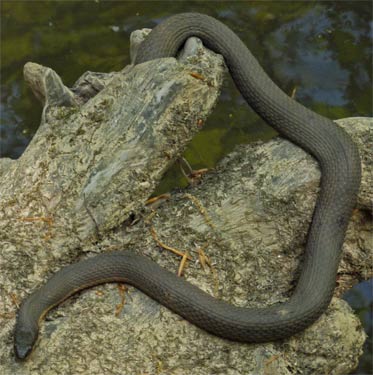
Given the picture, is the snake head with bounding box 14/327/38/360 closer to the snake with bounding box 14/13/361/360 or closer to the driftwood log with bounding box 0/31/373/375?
the snake with bounding box 14/13/361/360

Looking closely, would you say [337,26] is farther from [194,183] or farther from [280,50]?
[194,183]

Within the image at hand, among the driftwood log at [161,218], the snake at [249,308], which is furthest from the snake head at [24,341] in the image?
the driftwood log at [161,218]

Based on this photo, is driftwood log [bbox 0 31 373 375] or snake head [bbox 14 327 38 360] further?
driftwood log [bbox 0 31 373 375]

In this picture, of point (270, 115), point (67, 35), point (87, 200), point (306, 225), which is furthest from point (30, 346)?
point (67, 35)

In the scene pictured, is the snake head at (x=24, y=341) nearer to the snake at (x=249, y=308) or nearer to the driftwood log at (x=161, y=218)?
the snake at (x=249, y=308)

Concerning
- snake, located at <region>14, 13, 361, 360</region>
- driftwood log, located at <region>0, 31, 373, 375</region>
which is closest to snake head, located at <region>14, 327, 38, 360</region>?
snake, located at <region>14, 13, 361, 360</region>
